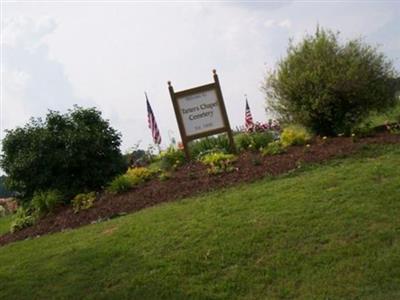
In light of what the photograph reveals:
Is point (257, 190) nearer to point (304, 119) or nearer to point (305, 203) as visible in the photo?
point (305, 203)

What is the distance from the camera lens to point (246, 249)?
725 cm

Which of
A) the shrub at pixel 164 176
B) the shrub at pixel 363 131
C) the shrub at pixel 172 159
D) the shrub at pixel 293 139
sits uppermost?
the shrub at pixel 172 159

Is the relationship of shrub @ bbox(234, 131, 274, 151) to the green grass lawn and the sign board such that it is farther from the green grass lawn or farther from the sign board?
the green grass lawn

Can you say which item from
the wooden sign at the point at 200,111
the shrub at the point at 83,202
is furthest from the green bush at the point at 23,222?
the wooden sign at the point at 200,111

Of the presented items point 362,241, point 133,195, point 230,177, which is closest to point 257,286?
point 362,241

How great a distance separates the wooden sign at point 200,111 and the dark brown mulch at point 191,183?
69.5 inches

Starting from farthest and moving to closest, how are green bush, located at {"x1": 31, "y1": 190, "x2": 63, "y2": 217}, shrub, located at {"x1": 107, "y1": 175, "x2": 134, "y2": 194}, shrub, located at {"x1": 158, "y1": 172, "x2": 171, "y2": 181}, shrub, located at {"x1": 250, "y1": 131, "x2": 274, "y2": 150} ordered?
1. shrub, located at {"x1": 250, "y1": 131, "x2": 274, "y2": 150}
2. green bush, located at {"x1": 31, "y1": 190, "x2": 63, "y2": 217}
3. shrub, located at {"x1": 107, "y1": 175, "x2": 134, "y2": 194}
4. shrub, located at {"x1": 158, "y1": 172, "x2": 171, "y2": 181}

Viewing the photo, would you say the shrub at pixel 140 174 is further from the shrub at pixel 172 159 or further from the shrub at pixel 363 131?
the shrub at pixel 363 131

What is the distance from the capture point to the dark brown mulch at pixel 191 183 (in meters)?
11.1

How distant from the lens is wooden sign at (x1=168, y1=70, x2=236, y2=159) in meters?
14.3

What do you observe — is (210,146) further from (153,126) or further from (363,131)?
(153,126)

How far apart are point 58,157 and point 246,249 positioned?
27.6ft

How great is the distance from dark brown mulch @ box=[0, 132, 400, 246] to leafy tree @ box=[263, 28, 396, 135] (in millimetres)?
1496

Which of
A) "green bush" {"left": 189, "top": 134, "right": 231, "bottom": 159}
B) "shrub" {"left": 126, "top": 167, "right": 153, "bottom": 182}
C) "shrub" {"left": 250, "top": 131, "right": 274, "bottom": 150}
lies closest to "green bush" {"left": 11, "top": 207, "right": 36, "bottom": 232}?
"shrub" {"left": 126, "top": 167, "right": 153, "bottom": 182}
